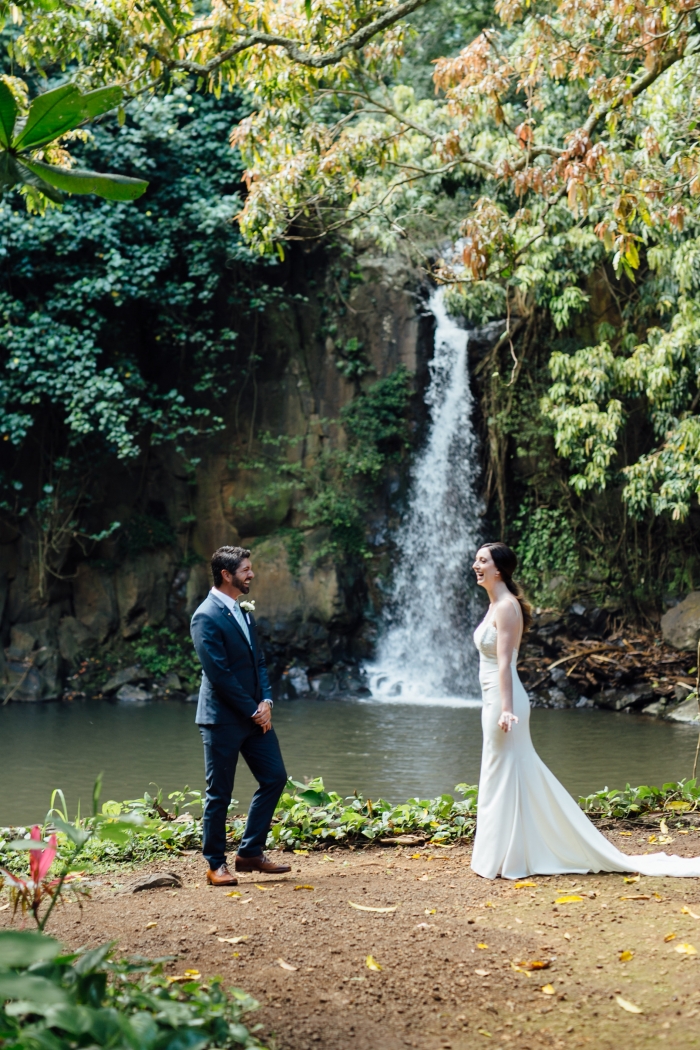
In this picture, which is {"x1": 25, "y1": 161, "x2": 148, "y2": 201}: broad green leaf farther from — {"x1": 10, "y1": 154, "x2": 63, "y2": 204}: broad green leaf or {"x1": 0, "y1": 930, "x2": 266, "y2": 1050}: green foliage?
{"x1": 0, "y1": 930, "x2": 266, "y2": 1050}: green foliage

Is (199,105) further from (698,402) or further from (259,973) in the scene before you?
(259,973)

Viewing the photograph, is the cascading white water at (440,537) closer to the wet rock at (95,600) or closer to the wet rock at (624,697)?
the wet rock at (624,697)

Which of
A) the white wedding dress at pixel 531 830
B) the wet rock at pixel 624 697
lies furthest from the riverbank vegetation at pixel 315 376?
the white wedding dress at pixel 531 830

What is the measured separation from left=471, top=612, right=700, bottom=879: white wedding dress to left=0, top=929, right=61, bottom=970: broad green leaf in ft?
10.6

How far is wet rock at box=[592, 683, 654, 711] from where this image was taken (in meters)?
14.6

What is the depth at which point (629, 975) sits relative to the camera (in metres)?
3.69

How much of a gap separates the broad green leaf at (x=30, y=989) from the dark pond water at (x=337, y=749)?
604cm

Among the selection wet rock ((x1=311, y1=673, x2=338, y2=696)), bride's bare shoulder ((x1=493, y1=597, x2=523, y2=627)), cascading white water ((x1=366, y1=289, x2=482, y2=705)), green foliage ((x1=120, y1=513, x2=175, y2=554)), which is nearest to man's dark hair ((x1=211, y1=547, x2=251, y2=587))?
bride's bare shoulder ((x1=493, y1=597, x2=523, y2=627))

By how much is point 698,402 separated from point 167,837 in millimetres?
11222

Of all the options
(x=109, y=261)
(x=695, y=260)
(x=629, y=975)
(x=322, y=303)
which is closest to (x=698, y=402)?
(x=695, y=260)

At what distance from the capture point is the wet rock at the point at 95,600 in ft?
58.1

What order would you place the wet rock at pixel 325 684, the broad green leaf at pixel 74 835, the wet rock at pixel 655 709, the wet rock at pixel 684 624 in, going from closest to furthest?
1. the broad green leaf at pixel 74 835
2. the wet rock at pixel 655 709
3. the wet rock at pixel 684 624
4. the wet rock at pixel 325 684

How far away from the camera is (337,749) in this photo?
450 inches

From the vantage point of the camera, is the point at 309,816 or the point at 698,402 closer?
the point at 309,816
